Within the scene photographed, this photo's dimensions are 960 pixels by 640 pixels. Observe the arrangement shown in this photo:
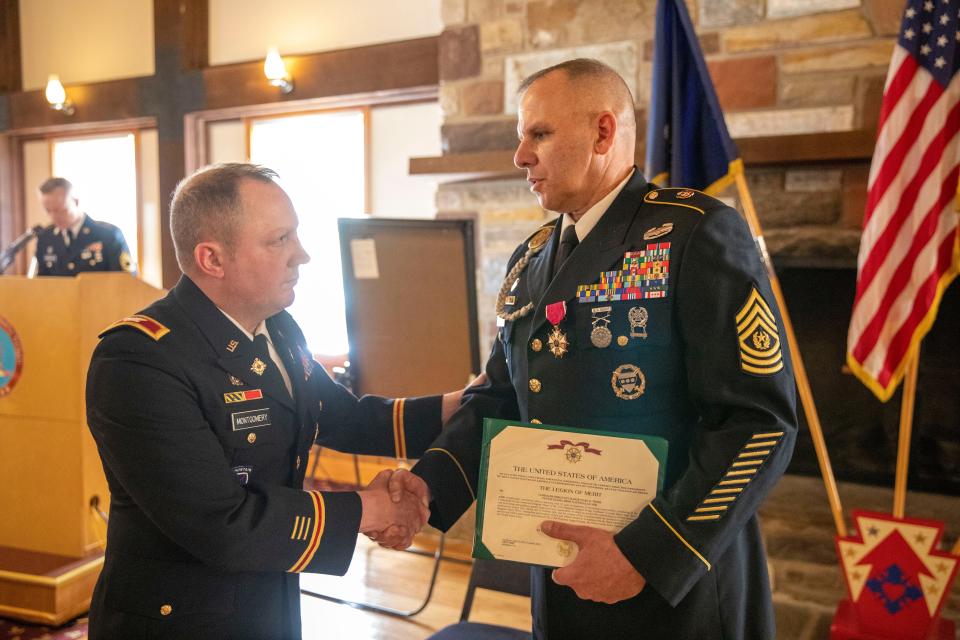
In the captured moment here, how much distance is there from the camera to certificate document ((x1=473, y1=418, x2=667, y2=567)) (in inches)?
51.6

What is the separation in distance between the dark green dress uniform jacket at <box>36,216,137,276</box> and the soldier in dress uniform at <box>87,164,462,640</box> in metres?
4.19

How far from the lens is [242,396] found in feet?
5.01

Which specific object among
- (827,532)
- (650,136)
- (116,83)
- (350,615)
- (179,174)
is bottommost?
(350,615)

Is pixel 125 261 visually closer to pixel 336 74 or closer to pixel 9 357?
pixel 336 74

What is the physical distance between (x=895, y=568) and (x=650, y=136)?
1552mm

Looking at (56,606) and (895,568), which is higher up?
(895,568)

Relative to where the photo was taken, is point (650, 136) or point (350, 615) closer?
point (650, 136)

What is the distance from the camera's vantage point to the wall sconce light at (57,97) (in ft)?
20.5

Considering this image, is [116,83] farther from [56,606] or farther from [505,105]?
[56,606]

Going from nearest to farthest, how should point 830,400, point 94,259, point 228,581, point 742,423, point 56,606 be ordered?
point 742,423, point 228,581, point 56,606, point 830,400, point 94,259

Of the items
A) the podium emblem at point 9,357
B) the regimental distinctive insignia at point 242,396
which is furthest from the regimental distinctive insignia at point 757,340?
the podium emblem at point 9,357

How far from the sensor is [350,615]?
3.26 meters

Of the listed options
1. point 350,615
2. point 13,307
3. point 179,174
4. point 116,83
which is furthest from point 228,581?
point 116,83

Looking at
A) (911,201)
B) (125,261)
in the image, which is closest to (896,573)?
(911,201)
